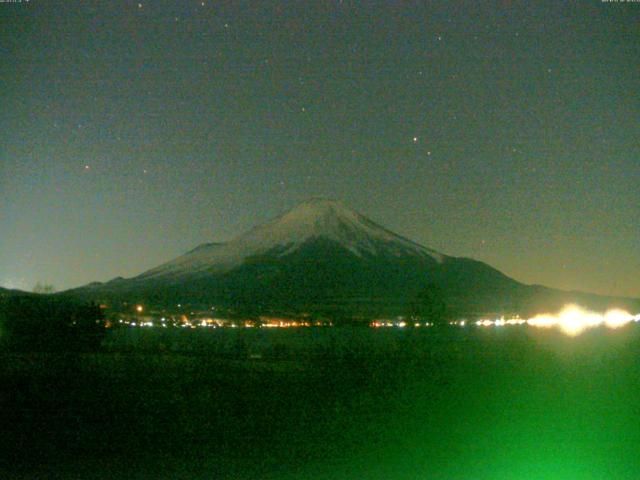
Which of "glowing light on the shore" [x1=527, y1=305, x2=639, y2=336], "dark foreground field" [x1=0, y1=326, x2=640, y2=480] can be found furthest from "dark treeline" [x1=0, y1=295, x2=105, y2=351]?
"glowing light on the shore" [x1=527, y1=305, x2=639, y2=336]

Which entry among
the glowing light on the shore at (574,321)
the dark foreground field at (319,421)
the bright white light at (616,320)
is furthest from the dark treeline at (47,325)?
the bright white light at (616,320)

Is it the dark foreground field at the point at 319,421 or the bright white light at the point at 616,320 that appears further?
the bright white light at the point at 616,320

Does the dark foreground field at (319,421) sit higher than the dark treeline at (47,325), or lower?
lower

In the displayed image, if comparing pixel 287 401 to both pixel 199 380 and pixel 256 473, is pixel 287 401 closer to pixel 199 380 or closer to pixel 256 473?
pixel 199 380

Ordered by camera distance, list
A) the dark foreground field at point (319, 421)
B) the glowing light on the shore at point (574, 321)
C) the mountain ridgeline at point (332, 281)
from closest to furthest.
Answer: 1. the dark foreground field at point (319, 421)
2. the glowing light on the shore at point (574, 321)
3. the mountain ridgeline at point (332, 281)

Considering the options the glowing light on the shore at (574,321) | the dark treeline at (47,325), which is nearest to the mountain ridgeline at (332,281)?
the glowing light on the shore at (574,321)

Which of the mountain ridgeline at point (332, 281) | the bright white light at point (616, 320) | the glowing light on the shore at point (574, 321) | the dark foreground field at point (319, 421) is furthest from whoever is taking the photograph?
the mountain ridgeline at point (332, 281)

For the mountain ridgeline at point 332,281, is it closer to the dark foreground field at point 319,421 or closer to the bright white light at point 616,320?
the bright white light at point 616,320
